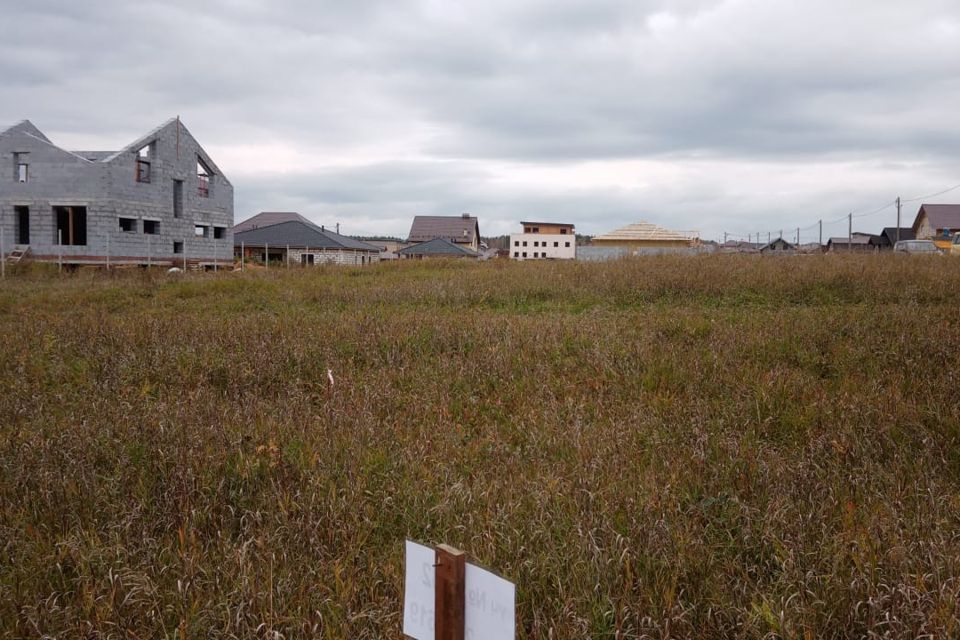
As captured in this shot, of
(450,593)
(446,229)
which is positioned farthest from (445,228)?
(450,593)

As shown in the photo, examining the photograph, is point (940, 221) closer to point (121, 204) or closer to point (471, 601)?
point (121, 204)

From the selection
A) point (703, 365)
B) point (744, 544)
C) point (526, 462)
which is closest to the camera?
point (744, 544)

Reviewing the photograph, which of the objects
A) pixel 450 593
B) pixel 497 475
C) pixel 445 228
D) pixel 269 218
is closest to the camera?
pixel 450 593

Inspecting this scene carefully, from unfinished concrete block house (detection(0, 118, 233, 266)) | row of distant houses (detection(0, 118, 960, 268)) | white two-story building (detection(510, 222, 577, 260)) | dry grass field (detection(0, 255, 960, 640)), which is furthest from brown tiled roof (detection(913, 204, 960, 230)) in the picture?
unfinished concrete block house (detection(0, 118, 233, 266))

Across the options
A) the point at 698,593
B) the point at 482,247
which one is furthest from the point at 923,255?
the point at 482,247

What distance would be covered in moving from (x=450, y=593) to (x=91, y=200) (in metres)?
30.4

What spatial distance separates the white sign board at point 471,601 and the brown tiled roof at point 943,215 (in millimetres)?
58050

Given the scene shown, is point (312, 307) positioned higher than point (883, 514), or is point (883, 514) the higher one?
point (312, 307)

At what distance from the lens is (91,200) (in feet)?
88.2

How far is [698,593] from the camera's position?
2932 millimetres

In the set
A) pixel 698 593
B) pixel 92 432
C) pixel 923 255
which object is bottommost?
pixel 698 593

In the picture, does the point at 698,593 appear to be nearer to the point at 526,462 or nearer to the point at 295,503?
the point at 526,462

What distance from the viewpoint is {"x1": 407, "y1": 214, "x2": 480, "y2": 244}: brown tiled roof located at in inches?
2896

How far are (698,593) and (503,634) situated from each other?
1.64 m
